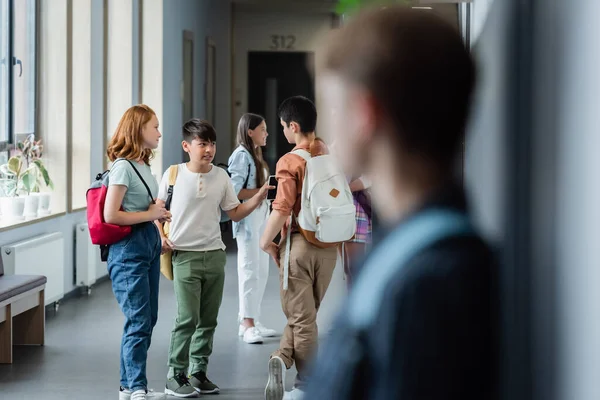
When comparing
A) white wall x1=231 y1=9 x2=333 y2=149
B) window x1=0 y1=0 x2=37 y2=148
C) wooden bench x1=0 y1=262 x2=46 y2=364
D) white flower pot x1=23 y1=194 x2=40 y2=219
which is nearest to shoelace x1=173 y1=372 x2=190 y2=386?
wooden bench x1=0 y1=262 x2=46 y2=364

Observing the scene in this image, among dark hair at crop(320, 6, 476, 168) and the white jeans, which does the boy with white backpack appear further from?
dark hair at crop(320, 6, 476, 168)

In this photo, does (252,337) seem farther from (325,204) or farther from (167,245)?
(325,204)

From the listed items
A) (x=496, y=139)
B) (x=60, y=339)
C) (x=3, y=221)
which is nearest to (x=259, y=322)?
(x=60, y=339)

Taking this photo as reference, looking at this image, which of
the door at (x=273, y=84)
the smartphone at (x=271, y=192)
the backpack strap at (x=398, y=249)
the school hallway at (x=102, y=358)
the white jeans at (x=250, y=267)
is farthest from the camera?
the door at (x=273, y=84)

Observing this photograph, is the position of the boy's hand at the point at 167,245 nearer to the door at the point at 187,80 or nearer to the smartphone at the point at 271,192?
the smartphone at the point at 271,192

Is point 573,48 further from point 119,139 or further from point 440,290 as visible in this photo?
point 119,139

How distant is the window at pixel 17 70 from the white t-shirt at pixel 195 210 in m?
3.35

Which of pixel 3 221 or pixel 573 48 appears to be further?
pixel 3 221

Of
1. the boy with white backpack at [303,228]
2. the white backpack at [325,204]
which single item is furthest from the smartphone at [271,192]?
the white backpack at [325,204]

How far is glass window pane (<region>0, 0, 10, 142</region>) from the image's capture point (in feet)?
23.8

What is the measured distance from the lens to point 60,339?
240 inches

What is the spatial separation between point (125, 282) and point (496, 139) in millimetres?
3273

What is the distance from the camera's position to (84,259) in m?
7.97

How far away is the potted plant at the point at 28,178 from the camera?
6.99 m
